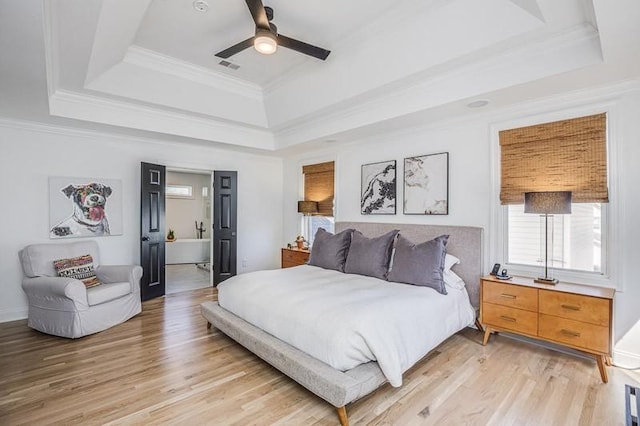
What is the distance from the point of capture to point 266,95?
4.78 metres

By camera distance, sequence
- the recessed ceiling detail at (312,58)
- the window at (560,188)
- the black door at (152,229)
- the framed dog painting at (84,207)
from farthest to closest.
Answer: the black door at (152,229) → the framed dog painting at (84,207) → the window at (560,188) → the recessed ceiling detail at (312,58)

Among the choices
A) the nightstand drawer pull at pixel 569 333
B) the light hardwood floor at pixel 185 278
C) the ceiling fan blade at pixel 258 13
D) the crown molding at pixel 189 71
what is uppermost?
the crown molding at pixel 189 71

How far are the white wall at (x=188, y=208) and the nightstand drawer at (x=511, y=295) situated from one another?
708cm

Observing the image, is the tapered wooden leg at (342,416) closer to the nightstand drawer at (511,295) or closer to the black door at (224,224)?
the nightstand drawer at (511,295)

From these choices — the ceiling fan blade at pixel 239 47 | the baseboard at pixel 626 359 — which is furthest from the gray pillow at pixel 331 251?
the baseboard at pixel 626 359

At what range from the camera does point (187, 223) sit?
8.81 metres

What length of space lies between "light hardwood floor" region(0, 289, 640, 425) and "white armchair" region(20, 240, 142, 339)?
193 millimetres

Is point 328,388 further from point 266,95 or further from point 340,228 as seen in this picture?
point 266,95

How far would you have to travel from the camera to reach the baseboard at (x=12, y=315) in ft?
13.2

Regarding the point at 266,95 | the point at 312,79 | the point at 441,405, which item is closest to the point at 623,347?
the point at 441,405

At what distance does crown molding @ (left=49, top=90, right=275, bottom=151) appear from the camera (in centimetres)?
386

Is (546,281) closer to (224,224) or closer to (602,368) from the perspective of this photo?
(602,368)

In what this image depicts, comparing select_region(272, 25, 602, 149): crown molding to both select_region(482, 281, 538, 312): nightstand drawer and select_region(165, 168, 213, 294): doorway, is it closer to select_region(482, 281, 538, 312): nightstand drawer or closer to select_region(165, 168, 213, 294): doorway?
select_region(482, 281, 538, 312): nightstand drawer

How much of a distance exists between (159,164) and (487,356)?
510 centimetres
